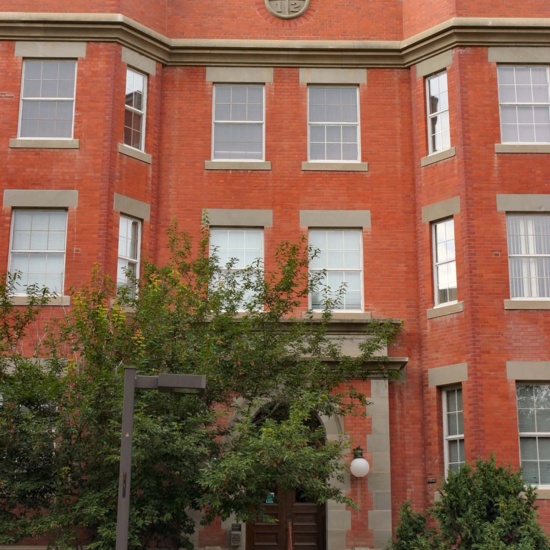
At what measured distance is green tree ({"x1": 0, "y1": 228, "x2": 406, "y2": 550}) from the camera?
13.5m

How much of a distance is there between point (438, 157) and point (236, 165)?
4343mm

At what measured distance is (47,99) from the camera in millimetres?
19812

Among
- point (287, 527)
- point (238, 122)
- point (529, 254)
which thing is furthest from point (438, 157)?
point (287, 527)

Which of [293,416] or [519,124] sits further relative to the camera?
[519,124]

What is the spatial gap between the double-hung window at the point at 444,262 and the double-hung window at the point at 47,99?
26.4ft

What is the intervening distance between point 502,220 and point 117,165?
317 inches

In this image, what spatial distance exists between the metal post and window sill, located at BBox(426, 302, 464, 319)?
8.74 meters

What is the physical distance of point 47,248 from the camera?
18984 mm

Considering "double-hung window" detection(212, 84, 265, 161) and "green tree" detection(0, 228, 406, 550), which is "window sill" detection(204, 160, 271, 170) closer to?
"double-hung window" detection(212, 84, 265, 161)

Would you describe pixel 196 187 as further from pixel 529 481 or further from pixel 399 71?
pixel 529 481

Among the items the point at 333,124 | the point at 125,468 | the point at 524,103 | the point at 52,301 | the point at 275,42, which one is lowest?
the point at 125,468

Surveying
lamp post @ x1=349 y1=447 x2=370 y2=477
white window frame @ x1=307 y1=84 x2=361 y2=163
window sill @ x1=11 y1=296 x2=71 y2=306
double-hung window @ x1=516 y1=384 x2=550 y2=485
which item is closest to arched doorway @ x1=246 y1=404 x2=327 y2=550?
lamp post @ x1=349 y1=447 x2=370 y2=477

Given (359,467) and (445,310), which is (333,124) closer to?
(445,310)

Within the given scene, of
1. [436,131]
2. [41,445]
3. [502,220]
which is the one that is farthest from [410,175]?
[41,445]
